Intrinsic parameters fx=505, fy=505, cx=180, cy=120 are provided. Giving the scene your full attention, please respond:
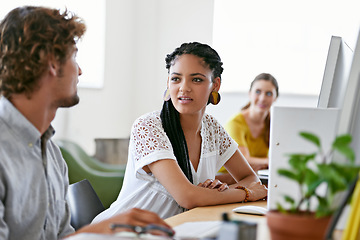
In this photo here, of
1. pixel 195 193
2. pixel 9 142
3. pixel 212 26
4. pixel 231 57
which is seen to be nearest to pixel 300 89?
pixel 231 57

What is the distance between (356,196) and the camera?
88 cm

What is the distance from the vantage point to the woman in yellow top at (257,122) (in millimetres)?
3951

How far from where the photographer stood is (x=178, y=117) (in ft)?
6.94

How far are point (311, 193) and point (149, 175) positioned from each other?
1.20 meters

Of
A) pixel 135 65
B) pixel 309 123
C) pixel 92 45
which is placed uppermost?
pixel 309 123

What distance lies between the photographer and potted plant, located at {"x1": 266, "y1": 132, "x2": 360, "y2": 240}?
2.64 ft

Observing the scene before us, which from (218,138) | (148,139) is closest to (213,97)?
(218,138)

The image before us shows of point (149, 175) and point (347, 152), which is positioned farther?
point (149, 175)

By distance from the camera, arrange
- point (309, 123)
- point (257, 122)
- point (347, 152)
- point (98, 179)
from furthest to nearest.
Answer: point (257, 122), point (98, 179), point (309, 123), point (347, 152)

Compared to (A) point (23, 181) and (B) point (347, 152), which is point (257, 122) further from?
(B) point (347, 152)

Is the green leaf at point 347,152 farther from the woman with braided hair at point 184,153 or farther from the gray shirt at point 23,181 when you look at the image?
the woman with braided hair at point 184,153

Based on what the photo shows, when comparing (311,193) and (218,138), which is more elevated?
(311,193)

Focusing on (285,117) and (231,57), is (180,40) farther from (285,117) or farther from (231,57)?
(285,117)

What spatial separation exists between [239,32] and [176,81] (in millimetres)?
3281
